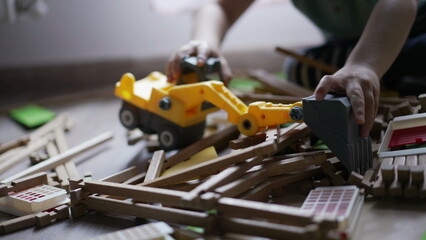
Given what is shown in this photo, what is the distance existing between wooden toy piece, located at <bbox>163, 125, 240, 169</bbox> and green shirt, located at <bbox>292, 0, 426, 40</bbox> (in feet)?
1.87

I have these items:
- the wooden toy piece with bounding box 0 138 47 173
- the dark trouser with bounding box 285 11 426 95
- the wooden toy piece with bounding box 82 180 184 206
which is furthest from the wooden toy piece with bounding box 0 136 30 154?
the dark trouser with bounding box 285 11 426 95

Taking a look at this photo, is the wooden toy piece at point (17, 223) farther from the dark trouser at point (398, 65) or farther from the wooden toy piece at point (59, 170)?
the dark trouser at point (398, 65)

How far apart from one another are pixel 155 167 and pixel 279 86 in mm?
634

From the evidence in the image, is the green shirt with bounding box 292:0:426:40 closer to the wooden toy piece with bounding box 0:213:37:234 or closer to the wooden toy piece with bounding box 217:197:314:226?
the wooden toy piece with bounding box 217:197:314:226

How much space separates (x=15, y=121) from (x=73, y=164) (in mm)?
584

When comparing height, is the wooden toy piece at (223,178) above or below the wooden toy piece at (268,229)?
above

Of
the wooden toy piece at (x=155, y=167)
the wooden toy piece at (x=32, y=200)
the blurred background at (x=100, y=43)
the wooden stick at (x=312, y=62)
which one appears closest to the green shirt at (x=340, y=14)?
the wooden stick at (x=312, y=62)

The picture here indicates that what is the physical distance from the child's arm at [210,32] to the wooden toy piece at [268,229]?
1.77 feet

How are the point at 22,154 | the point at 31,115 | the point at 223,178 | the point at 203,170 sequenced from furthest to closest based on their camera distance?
1. the point at 31,115
2. the point at 22,154
3. the point at 203,170
4. the point at 223,178

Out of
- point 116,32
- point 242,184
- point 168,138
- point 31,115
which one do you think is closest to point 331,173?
point 242,184

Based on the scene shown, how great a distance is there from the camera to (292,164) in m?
0.99

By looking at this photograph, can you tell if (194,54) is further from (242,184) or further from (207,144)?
(242,184)

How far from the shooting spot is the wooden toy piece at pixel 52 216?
3.09ft

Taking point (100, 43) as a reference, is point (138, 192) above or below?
below
